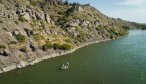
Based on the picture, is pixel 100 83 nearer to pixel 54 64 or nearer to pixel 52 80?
pixel 52 80

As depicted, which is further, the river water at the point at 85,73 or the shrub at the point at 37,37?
A: the shrub at the point at 37,37

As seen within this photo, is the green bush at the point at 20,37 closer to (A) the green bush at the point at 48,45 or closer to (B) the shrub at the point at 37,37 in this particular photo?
(B) the shrub at the point at 37,37

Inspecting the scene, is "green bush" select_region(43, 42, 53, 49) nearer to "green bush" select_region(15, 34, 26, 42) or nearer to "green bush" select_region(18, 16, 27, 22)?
"green bush" select_region(15, 34, 26, 42)

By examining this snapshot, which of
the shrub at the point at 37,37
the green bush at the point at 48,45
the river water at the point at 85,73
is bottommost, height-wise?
the river water at the point at 85,73

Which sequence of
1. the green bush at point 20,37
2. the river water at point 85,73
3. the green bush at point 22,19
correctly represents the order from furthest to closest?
the green bush at point 22,19, the green bush at point 20,37, the river water at point 85,73

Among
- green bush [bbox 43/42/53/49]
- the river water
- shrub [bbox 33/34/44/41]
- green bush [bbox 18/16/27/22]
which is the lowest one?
the river water

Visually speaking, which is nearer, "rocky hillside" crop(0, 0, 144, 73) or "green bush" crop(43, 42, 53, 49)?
"rocky hillside" crop(0, 0, 144, 73)

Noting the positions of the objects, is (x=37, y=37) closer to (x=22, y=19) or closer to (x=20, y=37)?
(x=20, y=37)

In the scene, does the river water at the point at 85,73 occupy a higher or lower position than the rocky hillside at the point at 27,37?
lower

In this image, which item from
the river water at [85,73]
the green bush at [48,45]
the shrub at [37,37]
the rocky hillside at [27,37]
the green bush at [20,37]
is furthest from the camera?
the shrub at [37,37]

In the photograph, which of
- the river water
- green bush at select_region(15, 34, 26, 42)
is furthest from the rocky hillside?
the river water

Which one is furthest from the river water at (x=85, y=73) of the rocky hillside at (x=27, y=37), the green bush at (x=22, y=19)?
the green bush at (x=22, y=19)
